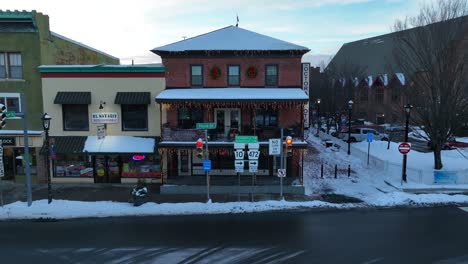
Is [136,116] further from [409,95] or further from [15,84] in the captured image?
[409,95]

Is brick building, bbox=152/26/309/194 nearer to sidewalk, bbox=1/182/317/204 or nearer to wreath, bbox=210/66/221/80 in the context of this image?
wreath, bbox=210/66/221/80

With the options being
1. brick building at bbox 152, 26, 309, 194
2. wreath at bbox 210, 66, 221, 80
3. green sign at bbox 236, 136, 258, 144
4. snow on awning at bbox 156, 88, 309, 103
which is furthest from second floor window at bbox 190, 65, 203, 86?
green sign at bbox 236, 136, 258, 144

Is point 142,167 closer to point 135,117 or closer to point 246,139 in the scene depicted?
point 135,117

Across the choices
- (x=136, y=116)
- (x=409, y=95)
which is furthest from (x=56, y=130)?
(x=409, y=95)

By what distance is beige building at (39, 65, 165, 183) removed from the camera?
18.6 metres

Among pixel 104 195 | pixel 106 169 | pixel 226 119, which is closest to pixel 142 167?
pixel 106 169

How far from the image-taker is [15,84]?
734 inches

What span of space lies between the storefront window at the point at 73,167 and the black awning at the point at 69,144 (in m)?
0.90

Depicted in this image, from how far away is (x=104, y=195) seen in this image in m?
17.1

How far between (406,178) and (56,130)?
821 inches

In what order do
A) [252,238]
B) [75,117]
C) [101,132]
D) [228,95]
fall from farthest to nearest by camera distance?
[75,117]
[101,132]
[228,95]
[252,238]

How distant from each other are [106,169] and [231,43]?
1043cm

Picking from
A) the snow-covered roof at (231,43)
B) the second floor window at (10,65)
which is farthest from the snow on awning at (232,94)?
the second floor window at (10,65)

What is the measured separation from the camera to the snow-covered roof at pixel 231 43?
1845cm
